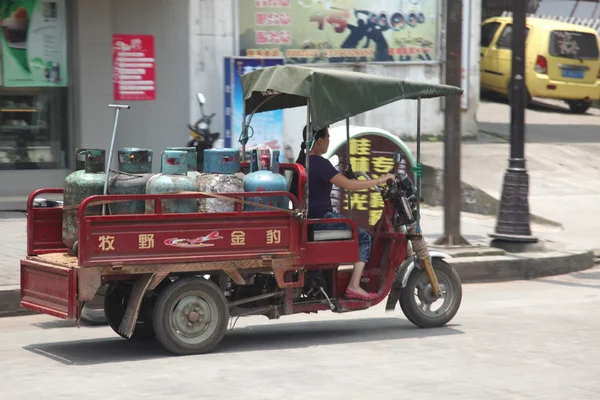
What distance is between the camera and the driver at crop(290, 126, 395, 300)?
8281 millimetres

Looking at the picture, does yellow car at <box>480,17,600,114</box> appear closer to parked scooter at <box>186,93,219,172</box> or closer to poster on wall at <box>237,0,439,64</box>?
poster on wall at <box>237,0,439,64</box>

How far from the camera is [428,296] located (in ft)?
28.5

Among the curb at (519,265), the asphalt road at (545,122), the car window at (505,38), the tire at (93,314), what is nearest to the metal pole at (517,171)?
the curb at (519,265)

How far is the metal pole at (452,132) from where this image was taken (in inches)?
466

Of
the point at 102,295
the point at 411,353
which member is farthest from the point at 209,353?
the point at 411,353

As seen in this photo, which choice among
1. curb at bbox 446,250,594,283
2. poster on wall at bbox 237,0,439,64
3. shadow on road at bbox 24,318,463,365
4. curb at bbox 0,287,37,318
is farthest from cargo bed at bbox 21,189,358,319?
poster on wall at bbox 237,0,439,64

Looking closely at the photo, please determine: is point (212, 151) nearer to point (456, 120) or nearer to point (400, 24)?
point (456, 120)

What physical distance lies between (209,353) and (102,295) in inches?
36.3

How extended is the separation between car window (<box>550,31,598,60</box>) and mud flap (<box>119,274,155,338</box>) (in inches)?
569

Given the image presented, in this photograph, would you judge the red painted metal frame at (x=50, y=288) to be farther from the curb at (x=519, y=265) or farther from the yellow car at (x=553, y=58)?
the yellow car at (x=553, y=58)

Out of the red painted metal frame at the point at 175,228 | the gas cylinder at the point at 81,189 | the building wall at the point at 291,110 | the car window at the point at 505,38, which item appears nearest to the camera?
the red painted metal frame at the point at 175,228

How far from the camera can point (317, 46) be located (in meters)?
16.4

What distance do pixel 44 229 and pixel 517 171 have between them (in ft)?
19.5

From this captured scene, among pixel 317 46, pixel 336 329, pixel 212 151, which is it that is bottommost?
pixel 336 329
